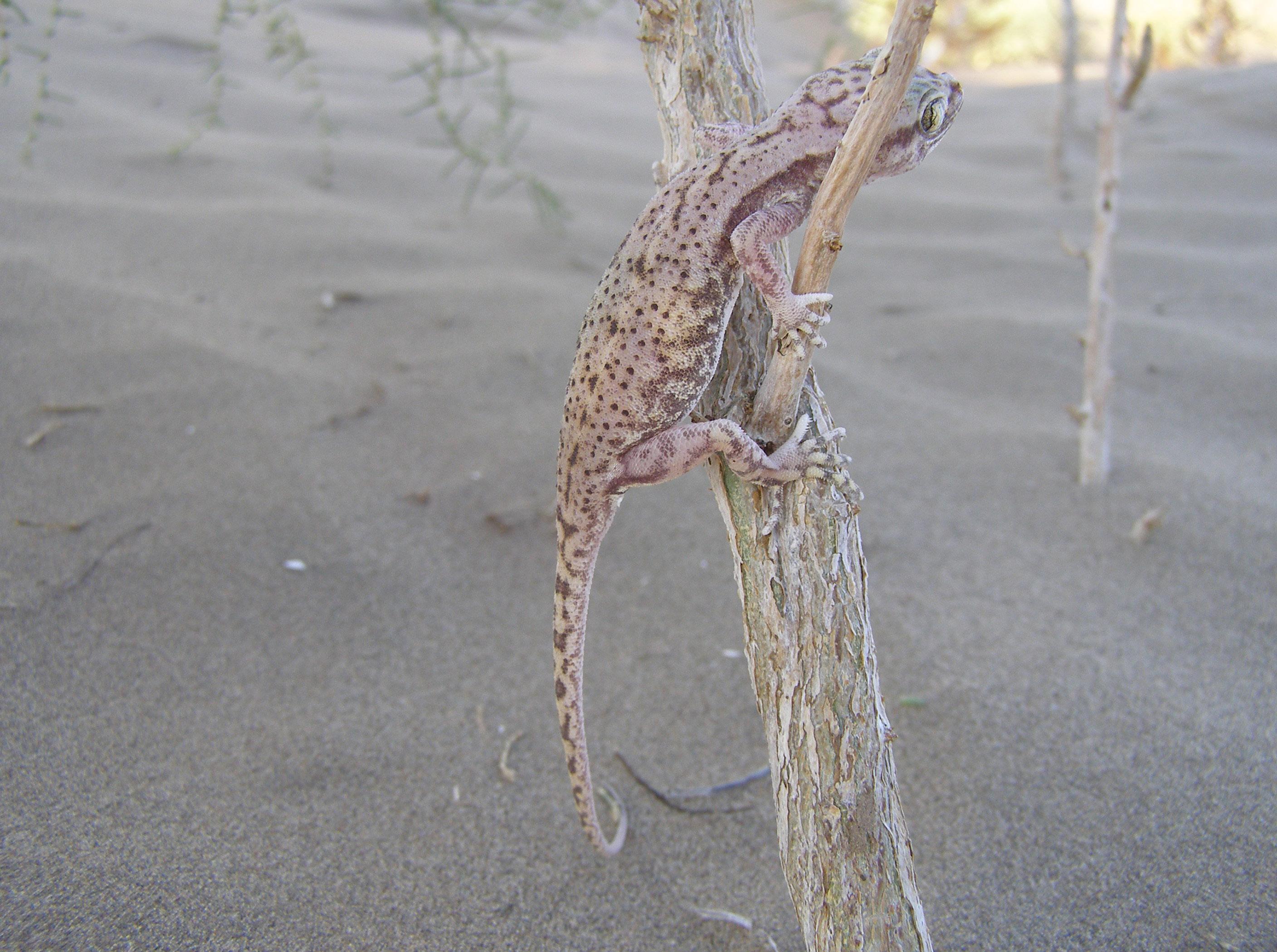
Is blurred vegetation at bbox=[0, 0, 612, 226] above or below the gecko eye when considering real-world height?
below

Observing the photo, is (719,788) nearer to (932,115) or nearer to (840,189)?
(840,189)

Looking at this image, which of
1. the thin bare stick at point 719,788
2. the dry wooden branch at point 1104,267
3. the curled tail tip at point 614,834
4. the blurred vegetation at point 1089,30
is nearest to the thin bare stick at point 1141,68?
the dry wooden branch at point 1104,267

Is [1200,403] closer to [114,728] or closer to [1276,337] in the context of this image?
[1276,337]

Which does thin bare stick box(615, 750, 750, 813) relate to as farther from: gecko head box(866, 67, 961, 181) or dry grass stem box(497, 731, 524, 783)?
gecko head box(866, 67, 961, 181)

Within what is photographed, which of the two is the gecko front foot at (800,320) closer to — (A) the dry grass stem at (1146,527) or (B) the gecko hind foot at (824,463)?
(B) the gecko hind foot at (824,463)

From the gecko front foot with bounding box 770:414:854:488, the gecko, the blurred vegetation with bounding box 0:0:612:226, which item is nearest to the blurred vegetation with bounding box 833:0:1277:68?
the blurred vegetation with bounding box 0:0:612:226

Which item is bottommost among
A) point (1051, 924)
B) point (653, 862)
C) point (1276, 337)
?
point (653, 862)

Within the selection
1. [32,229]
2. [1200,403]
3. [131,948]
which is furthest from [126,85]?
[1200,403]
